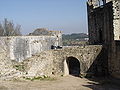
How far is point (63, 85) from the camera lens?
17.9m

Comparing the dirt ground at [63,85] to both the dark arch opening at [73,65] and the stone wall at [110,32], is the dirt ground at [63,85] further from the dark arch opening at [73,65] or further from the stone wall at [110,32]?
the dark arch opening at [73,65]

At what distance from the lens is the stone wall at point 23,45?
24130 mm

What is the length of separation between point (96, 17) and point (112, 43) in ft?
15.6

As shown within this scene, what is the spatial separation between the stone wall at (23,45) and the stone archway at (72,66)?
4.55 meters

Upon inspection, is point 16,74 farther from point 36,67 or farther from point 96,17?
point 96,17

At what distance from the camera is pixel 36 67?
20.3 meters

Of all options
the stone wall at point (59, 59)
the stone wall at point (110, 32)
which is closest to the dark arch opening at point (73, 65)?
the stone wall at point (59, 59)

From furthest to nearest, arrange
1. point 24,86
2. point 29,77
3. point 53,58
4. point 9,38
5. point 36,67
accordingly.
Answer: point 9,38, point 53,58, point 36,67, point 29,77, point 24,86

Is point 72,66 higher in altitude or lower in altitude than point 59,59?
lower

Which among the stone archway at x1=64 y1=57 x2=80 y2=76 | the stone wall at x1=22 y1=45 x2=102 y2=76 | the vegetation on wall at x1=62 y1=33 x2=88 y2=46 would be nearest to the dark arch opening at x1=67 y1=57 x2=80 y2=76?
the stone archway at x1=64 y1=57 x2=80 y2=76

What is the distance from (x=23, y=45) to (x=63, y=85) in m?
9.56

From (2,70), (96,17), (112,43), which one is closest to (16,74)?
(2,70)

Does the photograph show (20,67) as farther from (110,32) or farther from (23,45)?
(110,32)

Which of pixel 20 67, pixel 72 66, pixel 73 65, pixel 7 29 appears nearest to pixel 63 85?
pixel 20 67
